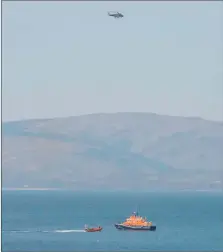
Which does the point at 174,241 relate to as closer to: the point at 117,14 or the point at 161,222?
the point at 161,222

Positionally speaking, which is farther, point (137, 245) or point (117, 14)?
point (137, 245)

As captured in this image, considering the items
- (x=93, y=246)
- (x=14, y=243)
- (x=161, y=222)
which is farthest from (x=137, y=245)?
(x=161, y=222)

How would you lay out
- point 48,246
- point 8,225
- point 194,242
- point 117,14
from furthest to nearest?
point 8,225
point 194,242
point 48,246
point 117,14

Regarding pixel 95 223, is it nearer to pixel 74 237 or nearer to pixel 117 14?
pixel 74 237

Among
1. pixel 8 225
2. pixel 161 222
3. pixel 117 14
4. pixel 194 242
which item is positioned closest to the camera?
pixel 117 14

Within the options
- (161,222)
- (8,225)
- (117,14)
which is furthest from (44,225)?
(117,14)

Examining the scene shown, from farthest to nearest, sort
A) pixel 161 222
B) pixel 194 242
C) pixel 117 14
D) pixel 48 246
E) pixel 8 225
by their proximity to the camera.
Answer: pixel 161 222
pixel 8 225
pixel 194 242
pixel 48 246
pixel 117 14

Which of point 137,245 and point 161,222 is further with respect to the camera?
point 161,222

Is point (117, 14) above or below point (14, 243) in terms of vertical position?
above

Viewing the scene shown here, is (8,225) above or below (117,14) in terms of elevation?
below
